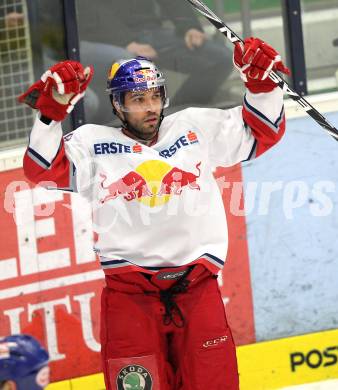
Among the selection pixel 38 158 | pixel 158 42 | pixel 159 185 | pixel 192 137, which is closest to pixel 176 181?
pixel 159 185

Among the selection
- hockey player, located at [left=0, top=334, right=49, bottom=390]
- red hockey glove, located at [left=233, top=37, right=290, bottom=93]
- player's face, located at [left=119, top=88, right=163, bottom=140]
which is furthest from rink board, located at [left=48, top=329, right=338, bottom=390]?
hockey player, located at [left=0, top=334, right=49, bottom=390]

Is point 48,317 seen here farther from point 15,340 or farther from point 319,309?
point 15,340

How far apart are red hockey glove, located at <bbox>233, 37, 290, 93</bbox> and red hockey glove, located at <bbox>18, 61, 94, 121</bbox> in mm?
461

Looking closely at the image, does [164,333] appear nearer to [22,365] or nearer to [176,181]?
[176,181]

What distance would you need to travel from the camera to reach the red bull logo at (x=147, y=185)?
4129 millimetres

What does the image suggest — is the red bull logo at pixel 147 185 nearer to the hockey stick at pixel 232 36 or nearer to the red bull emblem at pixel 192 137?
the red bull emblem at pixel 192 137

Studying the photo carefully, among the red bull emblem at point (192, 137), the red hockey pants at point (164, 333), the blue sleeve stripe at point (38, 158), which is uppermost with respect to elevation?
the red bull emblem at point (192, 137)

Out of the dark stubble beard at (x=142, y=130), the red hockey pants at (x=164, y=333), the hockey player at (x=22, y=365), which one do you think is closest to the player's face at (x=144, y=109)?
the dark stubble beard at (x=142, y=130)

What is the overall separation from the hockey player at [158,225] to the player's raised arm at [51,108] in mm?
85

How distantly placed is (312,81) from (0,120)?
126cm

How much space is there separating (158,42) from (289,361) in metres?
1.36

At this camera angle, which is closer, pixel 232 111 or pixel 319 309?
pixel 232 111

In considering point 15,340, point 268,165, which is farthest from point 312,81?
point 15,340

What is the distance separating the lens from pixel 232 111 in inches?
167
